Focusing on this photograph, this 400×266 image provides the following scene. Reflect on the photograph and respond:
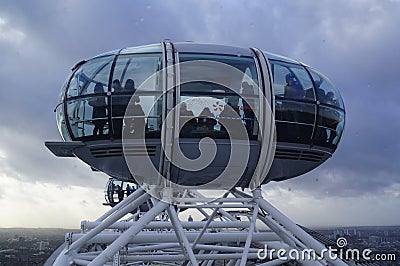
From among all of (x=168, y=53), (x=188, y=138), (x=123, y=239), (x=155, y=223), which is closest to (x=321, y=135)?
(x=188, y=138)

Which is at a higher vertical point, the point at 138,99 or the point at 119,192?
the point at 119,192

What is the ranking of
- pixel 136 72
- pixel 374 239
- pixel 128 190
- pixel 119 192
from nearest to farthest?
1. pixel 136 72
2. pixel 374 239
3. pixel 128 190
4. pixel 119 192

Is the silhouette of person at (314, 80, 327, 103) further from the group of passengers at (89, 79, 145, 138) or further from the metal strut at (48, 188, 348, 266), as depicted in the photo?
the group of passengers at (89, 79, 145, 138)

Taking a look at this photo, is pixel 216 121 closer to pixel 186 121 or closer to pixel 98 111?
pixel 186 121

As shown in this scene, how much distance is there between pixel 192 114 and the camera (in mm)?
7090

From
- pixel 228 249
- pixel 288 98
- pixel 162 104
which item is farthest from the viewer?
pixel 228 249

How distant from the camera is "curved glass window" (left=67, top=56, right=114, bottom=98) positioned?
7.48 meters

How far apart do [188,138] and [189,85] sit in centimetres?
74

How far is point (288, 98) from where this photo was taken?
751 centimetres

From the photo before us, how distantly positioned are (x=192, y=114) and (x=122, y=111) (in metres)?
0.99

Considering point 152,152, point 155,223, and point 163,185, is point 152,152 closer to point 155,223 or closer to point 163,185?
point 163,185
